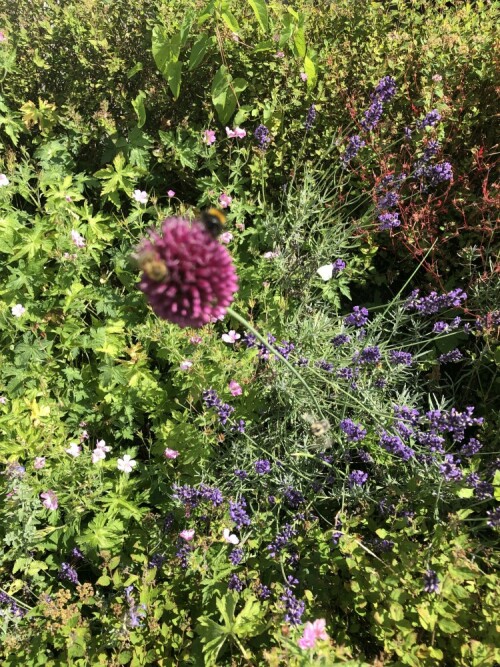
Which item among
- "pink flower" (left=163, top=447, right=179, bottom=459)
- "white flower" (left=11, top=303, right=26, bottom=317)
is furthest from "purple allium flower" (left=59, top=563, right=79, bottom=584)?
"white flower" (left=11, top=303, right=26, bottom=317)

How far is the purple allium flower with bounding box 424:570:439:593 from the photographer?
1.67m

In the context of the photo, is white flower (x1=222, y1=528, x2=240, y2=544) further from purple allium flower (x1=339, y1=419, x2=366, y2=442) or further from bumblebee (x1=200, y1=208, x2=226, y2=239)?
bumblebee (x1=200, y1=208, x2=226, y2=239)

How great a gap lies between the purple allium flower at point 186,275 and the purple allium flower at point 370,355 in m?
1.15

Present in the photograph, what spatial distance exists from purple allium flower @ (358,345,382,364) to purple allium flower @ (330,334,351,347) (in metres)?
0.16

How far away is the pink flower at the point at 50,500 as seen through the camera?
7.30 feet

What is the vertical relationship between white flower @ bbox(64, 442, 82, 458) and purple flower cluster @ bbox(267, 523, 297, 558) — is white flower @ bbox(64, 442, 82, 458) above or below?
above

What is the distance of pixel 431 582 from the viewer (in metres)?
1.68

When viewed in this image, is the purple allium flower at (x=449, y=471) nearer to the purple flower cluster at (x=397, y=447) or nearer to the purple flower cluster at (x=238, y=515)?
the purple flower cluster at (x=397, y=447)

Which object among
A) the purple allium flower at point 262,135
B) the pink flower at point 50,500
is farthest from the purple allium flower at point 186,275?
the purple allium flower at point 262,135

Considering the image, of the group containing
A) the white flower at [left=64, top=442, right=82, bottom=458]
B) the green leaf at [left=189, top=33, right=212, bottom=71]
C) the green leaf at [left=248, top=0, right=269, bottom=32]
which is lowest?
the white flower at [left=64, top=442, right=82, bottom=458]

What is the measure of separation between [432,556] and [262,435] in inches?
39.8

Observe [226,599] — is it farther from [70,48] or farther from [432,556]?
[70,48]

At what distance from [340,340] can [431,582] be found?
3.83 ft

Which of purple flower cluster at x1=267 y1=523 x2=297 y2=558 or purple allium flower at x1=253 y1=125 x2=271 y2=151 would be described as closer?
purple flower cluster at x1=267 y1=523 x2=297 y2=558
